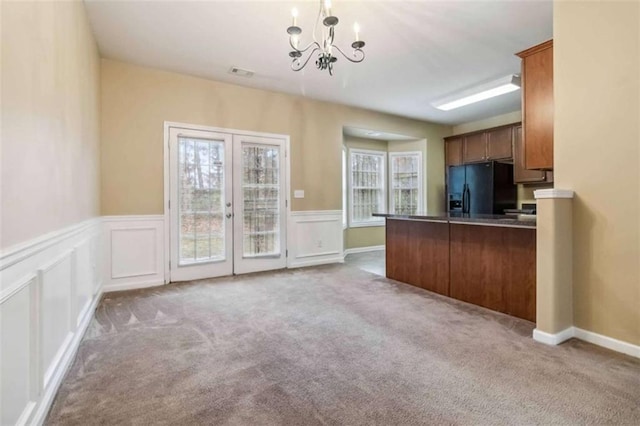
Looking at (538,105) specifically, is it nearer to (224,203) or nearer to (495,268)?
(495,268)

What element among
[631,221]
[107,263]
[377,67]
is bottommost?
[107,263]

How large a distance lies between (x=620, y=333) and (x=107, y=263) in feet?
15.8

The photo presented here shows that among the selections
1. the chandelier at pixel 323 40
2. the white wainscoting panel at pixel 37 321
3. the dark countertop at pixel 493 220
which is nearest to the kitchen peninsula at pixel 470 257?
the dark countertop at pixel 493 220

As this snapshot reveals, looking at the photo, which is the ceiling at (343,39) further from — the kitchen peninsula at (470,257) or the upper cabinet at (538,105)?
the kitchen peninsula at (470,257)

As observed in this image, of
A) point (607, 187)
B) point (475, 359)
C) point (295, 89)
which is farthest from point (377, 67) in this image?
point (475, 359)

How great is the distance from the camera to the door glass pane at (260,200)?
462cm

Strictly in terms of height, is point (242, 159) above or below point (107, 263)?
above

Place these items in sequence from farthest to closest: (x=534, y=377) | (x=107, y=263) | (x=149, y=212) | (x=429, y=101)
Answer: (x=429, y=101) < (x=149, y=212) < (x=107, y=263) < (x=534, y=377)

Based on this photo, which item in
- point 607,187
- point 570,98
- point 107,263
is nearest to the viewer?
point 607,187

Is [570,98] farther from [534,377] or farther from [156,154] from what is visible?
[156,154]

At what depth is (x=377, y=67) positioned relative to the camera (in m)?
3.92

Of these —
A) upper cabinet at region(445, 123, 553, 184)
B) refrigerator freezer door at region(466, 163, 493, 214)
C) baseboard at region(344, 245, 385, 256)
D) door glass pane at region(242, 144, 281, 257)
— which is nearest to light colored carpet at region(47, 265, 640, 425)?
door glass pane at region(242, 144, 281, 257)

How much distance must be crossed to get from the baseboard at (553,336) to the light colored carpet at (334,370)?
64mm

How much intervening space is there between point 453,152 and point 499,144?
109cm
